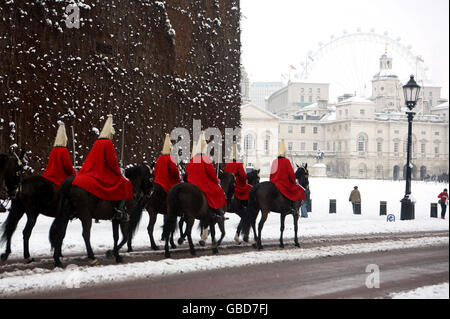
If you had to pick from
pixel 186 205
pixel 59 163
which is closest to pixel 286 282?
pixel 186 205

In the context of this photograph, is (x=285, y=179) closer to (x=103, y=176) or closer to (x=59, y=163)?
(x=103, y=176)

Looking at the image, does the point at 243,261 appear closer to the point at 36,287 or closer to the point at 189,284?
the point at 189,284

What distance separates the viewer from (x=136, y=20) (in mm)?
17750

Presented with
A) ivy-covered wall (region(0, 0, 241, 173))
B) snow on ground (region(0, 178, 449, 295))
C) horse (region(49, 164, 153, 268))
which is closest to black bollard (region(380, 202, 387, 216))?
snow on ground (region(0, 178, 449, 295))

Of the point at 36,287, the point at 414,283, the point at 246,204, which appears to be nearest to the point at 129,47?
the point at 246,204

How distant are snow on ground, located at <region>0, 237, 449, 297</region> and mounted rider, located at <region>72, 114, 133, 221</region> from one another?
3.98 ft

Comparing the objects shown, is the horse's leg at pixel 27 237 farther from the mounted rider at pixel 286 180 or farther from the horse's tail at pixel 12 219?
the mounted rider at pixel 286 180

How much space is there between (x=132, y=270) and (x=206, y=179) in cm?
334

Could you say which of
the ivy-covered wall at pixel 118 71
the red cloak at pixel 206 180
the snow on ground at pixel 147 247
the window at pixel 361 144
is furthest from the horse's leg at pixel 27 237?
the window at pixel 361 144

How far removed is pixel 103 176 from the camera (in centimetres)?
952

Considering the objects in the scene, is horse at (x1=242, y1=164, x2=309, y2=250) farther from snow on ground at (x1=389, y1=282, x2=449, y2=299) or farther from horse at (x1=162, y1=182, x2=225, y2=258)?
snow on ground at (x1=389, y1=282, x2=449, y2=299)

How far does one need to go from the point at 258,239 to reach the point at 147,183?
2.91 meters

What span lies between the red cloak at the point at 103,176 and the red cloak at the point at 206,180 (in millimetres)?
2163

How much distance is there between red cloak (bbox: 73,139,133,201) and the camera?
30.5 ft
